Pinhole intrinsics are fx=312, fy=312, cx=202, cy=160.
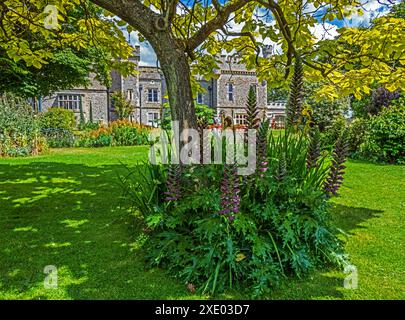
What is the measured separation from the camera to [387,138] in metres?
9.88

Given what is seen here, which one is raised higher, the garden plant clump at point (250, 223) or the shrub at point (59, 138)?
the shrub at point (59, 138)

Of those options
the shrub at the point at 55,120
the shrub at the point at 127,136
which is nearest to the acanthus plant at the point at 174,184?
the shrub at the point at 127,136

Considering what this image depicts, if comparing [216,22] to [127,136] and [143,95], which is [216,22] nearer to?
[127,136]

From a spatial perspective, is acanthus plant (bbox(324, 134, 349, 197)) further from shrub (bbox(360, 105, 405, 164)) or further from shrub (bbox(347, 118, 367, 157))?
shrub (bbox(347, 118, 367, 157))

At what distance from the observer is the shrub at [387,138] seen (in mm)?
9578

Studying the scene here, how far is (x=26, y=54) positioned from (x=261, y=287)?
471 cm

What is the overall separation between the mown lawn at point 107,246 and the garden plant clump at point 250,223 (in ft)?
0.54

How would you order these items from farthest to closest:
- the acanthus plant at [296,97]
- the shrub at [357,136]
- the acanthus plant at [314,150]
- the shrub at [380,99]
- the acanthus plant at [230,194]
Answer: the shrub at [380,99] < the shrub at [357,136] < the acanthus plant at [314,150] < the acanthus plant at [296,97] < the acanthus plant at [230,194]

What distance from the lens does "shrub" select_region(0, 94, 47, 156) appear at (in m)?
12.1

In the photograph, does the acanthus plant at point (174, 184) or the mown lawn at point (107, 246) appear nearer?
the mown lawn at point (107, 246)

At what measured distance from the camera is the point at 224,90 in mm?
41125

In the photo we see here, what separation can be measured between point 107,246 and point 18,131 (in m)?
11.3

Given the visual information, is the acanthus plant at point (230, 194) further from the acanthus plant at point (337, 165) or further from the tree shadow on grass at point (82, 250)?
the acanthus plant at point (337, 165)
